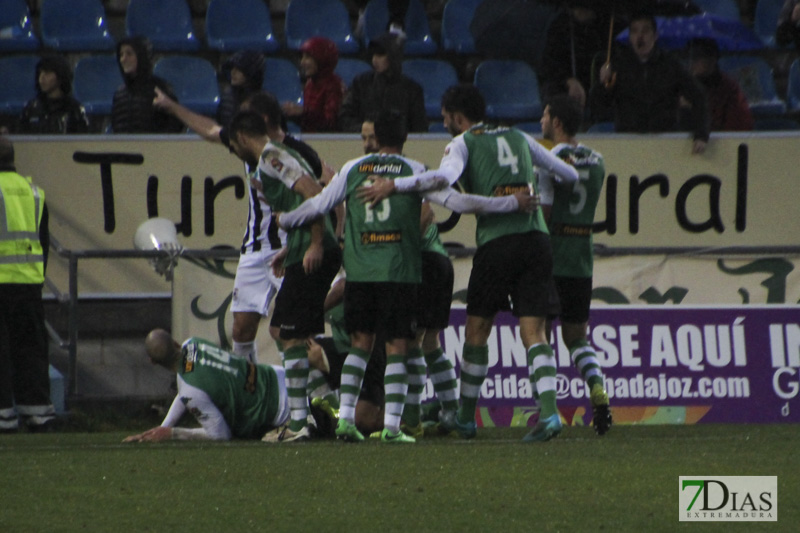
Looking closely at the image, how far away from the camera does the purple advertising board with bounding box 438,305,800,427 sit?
368 inches

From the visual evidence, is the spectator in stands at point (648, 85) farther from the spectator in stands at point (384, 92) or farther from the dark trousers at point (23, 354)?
the dark trousers at point (23, 354)

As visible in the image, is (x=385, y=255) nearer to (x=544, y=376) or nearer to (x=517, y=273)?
(x=517, y=273)

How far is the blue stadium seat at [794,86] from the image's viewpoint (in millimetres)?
13016

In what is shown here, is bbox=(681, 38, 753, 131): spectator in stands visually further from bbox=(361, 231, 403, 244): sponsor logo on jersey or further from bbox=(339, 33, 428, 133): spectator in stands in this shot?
bbox=(361, 231, 403, 244): sponsor logo on jersey

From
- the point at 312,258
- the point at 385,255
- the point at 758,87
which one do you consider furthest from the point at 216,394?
the point at 758,87

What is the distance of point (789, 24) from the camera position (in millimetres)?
12617

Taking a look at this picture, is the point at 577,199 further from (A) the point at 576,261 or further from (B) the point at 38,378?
(B) the point at 38,378

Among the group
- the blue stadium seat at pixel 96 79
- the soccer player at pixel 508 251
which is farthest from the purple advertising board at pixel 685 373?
the blue stadium seat at pixel 96 79

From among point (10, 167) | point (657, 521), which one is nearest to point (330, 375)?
point (10, 167)

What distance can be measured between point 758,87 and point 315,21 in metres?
4.32

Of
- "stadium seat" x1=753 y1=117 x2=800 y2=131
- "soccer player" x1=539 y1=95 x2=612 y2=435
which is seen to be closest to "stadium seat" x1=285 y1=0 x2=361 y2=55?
"stadium seat" x1=753 y1=117 x2=800 y2=131

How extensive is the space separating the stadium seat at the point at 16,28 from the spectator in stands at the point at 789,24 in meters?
7.02

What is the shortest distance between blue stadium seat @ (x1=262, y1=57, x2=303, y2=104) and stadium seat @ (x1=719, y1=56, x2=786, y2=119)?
4.06m

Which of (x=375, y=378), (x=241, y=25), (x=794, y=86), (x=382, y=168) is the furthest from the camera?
(x=241, y=25)
